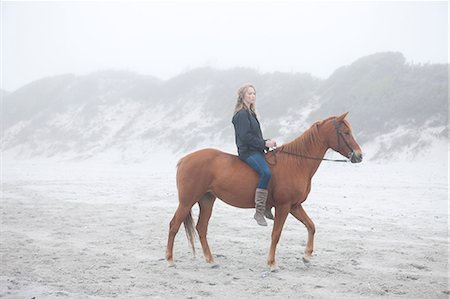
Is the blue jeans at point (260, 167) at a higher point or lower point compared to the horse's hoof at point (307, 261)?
higher

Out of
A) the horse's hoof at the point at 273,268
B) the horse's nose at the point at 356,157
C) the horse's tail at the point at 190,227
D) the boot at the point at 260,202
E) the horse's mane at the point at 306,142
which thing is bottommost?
the horse's hoof at the point at 273,268

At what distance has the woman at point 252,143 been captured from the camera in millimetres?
5969

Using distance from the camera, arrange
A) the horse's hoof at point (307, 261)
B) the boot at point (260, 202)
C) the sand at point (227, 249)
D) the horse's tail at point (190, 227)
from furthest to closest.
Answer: the horse's tail at point (190, 227)
the horse's hoof at point (307, 261)
the boot at point (260, 202)
the sand at point (227, 249)

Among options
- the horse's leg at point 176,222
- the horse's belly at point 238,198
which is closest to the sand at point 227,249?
the horse's leg at point 176,222

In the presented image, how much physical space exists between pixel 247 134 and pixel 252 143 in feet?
0.51

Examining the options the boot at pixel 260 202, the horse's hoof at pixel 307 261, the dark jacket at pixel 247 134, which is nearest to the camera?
the boot at pixel 260 202

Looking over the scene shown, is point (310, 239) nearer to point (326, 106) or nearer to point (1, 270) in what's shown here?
point (1, 270)

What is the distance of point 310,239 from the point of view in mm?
6293

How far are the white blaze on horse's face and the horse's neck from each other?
10.4 inches

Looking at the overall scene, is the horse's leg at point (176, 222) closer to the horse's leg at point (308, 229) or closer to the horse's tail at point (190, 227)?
the horse's tail at point (190, 227)

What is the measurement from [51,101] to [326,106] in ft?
106

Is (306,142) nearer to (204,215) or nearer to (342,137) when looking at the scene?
(342,137)

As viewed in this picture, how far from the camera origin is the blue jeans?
5.96 metres

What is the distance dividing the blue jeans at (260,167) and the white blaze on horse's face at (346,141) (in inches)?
44.8
